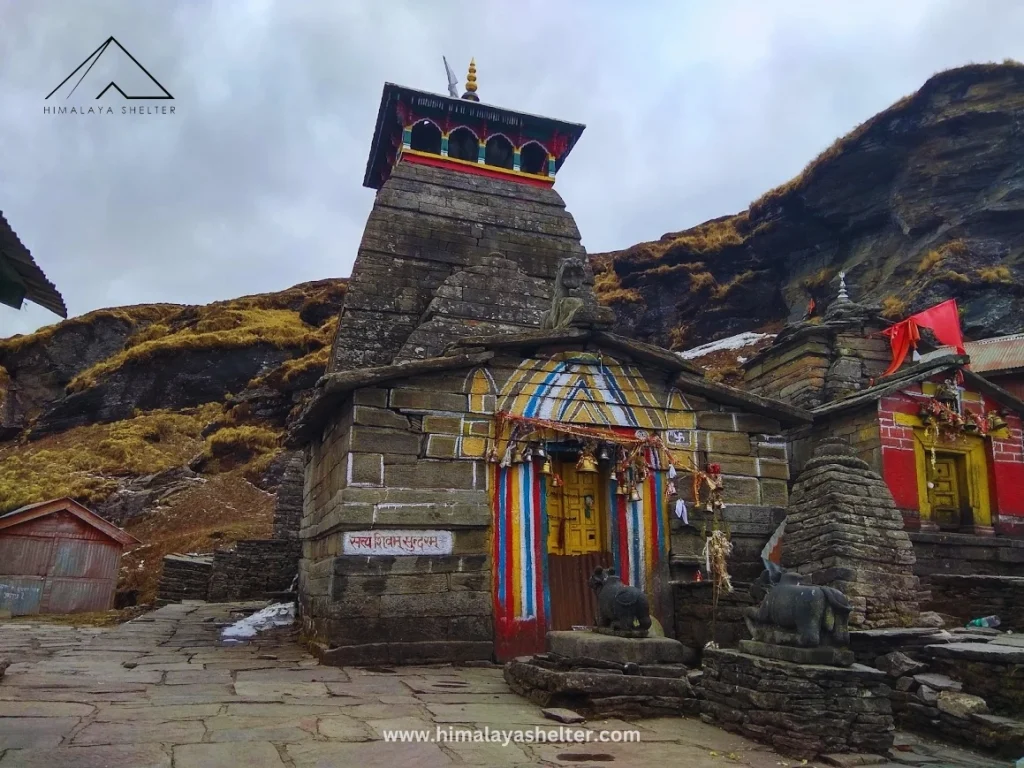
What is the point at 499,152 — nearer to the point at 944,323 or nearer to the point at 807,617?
the point at 944,323

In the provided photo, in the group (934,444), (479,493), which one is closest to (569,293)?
(479,493)

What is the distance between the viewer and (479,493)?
9844 millimetres

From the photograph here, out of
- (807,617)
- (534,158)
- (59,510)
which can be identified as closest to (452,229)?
(534,158)

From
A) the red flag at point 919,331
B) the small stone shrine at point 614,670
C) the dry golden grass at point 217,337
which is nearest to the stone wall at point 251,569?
the small stone shrine at point 614,670

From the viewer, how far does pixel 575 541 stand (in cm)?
1042

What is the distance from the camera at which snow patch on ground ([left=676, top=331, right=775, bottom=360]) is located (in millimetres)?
40000

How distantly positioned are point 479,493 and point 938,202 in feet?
115

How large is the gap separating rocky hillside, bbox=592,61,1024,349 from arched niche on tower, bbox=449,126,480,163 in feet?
72.2

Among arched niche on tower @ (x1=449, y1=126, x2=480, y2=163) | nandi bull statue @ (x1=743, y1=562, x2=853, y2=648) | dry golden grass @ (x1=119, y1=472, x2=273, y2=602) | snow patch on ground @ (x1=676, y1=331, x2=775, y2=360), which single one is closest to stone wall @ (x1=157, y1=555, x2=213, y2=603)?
dry golden grass @ (x1=119, y1=472, x2=273, y2=602)

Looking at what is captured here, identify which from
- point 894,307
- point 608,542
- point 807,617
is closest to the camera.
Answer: point 807,617

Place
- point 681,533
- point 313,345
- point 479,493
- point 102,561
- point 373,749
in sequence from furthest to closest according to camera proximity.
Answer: point 313,345 < point 102,561 < point 681,533 < point 479,493 < point 373,749

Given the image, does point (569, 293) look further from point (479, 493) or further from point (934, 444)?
point (934, 444)

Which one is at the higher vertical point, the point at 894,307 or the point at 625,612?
the point at 894,307

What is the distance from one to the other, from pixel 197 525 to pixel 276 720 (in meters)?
27.8
